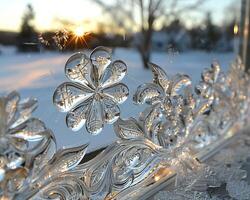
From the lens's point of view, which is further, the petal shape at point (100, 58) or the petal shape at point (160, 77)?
the petal shape at point (160, 77)

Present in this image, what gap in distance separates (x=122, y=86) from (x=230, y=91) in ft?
1.56

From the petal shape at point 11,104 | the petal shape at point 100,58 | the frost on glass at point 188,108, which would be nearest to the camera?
the petal shape at point 11,104

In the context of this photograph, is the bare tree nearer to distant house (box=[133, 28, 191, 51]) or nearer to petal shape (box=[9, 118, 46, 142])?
distant house (box=[133, 28, 191, 51])

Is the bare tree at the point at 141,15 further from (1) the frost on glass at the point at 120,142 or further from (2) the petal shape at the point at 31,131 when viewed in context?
(2) the petal shape at the point at 31,131

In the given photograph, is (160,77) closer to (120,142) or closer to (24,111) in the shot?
(120,142)

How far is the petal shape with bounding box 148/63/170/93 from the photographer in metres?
0.70

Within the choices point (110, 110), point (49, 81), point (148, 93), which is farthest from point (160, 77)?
point (49, 81)

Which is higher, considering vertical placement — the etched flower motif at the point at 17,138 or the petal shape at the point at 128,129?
the etched flower motif at the point at 17,138

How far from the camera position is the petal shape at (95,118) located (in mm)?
567

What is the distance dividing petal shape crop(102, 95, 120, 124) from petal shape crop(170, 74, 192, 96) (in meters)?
0.18

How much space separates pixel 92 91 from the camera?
571 millimetres

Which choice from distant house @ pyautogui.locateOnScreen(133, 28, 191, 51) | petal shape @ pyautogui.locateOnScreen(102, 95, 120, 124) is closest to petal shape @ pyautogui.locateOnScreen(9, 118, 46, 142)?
petal shape @ pyautogui.locateOnScreen(102, 95, 120, 124)

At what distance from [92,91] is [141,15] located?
0.58 ft

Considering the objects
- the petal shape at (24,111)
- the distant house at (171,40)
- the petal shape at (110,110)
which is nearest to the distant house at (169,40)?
the distant house at (171,40)
